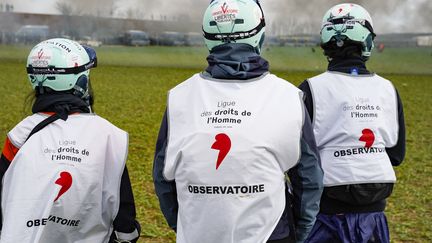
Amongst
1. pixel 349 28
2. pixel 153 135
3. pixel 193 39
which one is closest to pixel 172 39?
pixel 193 39

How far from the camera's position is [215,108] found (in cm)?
292

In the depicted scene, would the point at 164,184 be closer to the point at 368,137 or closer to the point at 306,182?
the point at 306,182

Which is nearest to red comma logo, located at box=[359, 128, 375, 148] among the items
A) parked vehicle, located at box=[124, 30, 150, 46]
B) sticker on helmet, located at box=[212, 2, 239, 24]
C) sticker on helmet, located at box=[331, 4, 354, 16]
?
sticker on helmet, located at box=[331, 4, 354, 16]

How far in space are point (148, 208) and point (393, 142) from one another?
493 centimetres

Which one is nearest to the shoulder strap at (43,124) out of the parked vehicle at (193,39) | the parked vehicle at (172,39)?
the parked vehicle at (193,39)

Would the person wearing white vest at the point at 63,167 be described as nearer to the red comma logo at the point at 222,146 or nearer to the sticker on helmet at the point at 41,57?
the sticker on helmet at the point at 41,57

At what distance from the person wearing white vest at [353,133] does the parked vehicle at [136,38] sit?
6388 cm

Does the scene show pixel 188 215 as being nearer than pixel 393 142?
Yes

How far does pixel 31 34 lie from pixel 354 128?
62.0m

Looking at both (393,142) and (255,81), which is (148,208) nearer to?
(393,142)

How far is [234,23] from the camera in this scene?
3.09 meters

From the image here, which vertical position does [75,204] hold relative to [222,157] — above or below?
below

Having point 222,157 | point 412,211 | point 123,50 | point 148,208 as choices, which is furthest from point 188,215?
point 123,50

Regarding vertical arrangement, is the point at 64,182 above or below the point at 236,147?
below
